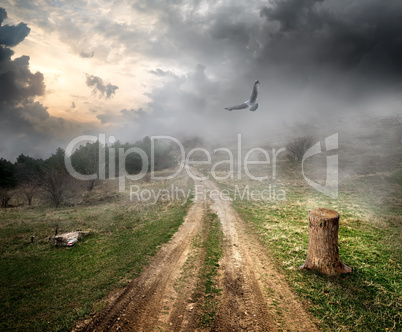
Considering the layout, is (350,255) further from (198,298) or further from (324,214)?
(198,298)

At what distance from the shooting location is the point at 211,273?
8.81 m

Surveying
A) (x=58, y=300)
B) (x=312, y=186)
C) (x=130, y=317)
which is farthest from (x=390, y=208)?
(x=58, y=300)

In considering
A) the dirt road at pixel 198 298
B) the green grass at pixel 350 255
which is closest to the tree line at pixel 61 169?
the dirt road at pixel 198 298

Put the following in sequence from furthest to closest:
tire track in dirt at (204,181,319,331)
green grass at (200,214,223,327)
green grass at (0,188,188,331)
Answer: green grass at (0,188,188,331) < green grass at (200,214,223,327) < tire track in dirt at (204,181,319,331)

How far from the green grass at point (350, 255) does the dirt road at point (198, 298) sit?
31.2 inches

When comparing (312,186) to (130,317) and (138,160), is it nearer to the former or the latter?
(130,317)

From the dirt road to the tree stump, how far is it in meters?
1.90

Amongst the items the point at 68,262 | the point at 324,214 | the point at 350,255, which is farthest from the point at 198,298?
A: the point at 350,255

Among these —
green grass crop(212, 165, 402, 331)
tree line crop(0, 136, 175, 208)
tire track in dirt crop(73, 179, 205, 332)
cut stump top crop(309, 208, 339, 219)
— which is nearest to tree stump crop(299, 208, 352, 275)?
cut stump top crop(309, 208, 339, 219)

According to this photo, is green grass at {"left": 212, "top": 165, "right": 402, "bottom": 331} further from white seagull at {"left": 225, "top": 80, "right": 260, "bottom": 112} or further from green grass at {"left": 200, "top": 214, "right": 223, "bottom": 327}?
white seagull at {"left": 225, "top": 80, "right": 260, "bottom": 112}

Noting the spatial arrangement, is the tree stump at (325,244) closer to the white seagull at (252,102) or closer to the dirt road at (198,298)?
the dirt road at (198,298)

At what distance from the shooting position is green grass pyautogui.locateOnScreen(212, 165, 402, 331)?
6008mm

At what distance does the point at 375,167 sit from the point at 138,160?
59.4 meters

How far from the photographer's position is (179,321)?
239 inches
